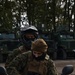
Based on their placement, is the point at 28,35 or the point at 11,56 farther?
the point at 11,56

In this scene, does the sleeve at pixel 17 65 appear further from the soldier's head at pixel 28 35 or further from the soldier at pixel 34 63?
the soldier's head at pixel 28 35

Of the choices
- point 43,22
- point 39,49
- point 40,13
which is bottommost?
point 43,22

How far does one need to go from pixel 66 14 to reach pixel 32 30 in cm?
3189

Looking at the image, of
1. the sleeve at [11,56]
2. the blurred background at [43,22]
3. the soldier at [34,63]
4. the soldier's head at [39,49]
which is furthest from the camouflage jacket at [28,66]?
the blurred background at [43,22]

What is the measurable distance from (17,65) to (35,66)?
0.17m

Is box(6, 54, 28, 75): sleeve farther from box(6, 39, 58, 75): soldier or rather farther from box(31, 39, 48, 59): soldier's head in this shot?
box(31, 39, 48, 59): soldier's head

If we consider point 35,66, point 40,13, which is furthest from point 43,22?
point 35,66

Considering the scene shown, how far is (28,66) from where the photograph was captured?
335 cm

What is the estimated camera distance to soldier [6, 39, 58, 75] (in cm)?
323

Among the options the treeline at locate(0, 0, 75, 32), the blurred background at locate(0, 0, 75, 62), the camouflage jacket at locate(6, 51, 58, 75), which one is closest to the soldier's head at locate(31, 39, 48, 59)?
the camouflage jacket at locate(6, 51, 58, 75)

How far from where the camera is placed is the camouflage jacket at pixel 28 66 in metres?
3.29

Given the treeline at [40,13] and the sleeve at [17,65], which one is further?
the treeline at [40,13]

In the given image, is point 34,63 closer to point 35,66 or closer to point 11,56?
point 35,66

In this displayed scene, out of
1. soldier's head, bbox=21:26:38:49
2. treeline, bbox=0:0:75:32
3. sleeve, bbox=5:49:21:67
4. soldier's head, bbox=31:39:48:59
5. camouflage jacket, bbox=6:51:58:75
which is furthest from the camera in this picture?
treeline, bbox=0:0:75:32
